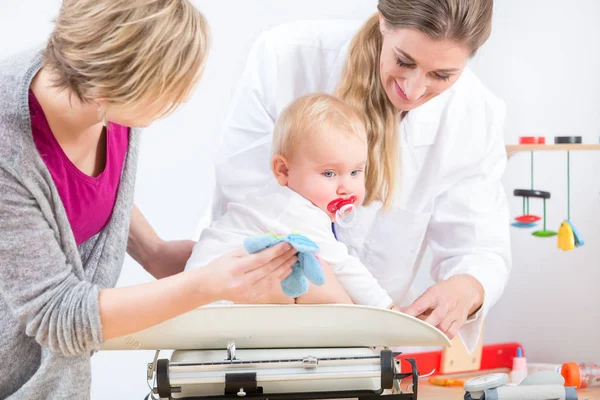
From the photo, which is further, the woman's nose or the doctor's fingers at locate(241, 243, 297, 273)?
the woman's nose

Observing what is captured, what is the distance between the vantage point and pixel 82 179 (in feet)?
3.99

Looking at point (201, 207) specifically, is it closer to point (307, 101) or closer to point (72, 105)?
point (307, 101)

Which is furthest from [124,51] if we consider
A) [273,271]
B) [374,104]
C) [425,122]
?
[425,122]

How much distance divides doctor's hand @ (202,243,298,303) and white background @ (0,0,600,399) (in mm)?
1293

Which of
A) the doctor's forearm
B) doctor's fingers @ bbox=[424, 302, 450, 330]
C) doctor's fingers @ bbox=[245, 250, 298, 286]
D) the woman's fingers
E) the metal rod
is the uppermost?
doctor's fingers @ bbox=[245, 250, 298, 286]

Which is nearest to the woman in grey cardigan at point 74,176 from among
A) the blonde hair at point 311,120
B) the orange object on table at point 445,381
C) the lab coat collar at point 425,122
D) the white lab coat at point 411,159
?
the blonde hair at point 311,120

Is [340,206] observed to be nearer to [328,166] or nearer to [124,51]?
[328,166]

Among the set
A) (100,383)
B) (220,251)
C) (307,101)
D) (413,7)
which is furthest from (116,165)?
(100,383)

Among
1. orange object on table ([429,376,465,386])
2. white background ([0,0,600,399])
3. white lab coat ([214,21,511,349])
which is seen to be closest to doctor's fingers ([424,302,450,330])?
white lab coat ([214,21,511,349])

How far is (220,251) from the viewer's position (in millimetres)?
1466

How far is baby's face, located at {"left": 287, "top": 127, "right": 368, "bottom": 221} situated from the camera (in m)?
1.48

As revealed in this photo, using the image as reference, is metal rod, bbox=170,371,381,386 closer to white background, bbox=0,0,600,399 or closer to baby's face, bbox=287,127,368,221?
baby's face, bbox=287,127,368,221

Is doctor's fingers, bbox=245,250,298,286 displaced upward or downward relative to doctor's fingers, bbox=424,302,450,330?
upward

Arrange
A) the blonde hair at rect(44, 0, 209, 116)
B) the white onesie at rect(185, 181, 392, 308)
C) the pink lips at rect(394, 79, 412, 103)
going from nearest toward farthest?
the blonde hair at rect(44, 0, 209, 116)
the white onesie at rect(185, 181, 392, 308)
the pink lips at rect(394, 79, 412, 103)
